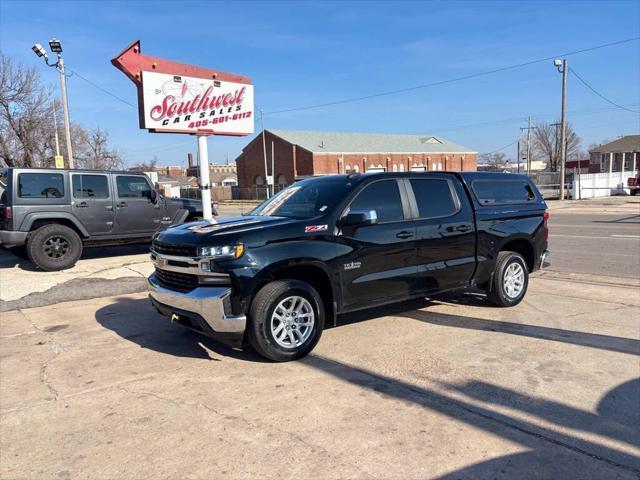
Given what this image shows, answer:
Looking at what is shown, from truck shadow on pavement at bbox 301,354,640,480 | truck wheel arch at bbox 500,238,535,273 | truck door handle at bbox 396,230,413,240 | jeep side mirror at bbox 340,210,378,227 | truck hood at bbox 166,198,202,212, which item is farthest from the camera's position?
truck hood at bbox 166,198,202,212

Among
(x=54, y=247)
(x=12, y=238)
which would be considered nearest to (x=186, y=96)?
(x=54, y=247)

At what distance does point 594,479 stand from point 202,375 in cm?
310

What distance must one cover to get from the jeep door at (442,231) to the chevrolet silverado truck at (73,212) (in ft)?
23.2

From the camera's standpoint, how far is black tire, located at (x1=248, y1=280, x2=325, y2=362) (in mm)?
4551

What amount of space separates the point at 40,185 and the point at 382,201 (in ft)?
23.9

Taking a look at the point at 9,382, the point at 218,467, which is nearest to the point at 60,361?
the point at 9,382

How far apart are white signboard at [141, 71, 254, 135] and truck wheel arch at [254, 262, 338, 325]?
6.55m

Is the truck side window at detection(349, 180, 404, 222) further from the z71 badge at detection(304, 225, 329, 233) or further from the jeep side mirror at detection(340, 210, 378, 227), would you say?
the z71 badge at detection(304, 225, 329, 233)

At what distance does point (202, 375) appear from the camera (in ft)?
14.8

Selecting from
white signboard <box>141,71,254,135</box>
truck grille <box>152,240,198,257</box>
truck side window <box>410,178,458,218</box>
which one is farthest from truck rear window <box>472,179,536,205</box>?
white signboard <box>141,71,254,135</box>

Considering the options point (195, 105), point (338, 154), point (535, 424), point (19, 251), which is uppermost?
point (338, 154)

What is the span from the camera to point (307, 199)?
5617mm

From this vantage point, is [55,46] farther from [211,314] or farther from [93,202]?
[211,314]

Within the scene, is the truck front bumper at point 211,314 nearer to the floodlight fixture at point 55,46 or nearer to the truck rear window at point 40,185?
the truck rear window at point 40,185
